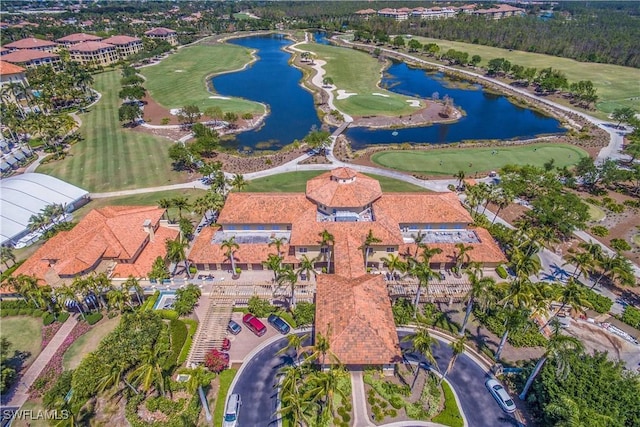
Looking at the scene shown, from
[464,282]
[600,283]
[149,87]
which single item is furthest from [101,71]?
[600,283]

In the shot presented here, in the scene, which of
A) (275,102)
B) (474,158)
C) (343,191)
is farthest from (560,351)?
(275,102)

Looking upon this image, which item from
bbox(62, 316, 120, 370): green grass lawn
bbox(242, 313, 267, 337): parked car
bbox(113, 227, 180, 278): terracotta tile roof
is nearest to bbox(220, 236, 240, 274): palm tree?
bbox(242, 313, 267, 337): parked car

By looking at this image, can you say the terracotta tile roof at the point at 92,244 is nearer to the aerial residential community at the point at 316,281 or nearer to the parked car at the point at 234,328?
the aerial residential community at the point at 316,281

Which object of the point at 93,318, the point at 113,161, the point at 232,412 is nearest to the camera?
the point at 232,412

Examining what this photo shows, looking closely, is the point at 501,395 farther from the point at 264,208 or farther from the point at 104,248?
the point at 104,248

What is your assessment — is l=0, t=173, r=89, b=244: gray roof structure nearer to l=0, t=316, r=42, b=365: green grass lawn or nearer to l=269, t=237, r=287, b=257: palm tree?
l=0, t=316, r=42, b=365: green grass lawn

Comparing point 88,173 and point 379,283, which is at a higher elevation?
point 379,283

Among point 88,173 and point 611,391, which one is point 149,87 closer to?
point 88,173

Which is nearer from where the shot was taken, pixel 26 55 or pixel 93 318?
pixel 93 318
